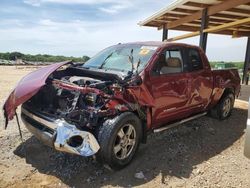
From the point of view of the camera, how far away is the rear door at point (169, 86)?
16.3 ft

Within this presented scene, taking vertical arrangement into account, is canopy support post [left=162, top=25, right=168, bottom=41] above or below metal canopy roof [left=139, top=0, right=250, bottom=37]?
below

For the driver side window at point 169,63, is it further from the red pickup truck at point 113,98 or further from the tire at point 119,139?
the tire at point 119,139

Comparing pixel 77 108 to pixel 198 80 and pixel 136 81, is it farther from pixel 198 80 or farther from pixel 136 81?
pixel 198 80

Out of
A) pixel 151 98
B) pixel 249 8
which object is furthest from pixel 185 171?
pixel 249 8

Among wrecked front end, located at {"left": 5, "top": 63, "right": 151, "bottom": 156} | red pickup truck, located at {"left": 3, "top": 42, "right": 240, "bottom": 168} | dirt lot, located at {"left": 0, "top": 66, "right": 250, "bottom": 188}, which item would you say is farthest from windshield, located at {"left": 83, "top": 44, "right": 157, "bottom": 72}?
dirt lot, located at {"left": 0, "top": 66, "right": 250, "bottom": 188}

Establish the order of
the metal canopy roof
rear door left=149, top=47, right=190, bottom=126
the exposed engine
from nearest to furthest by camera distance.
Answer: the exposed engine, rear door left=149, top=47, right=190, bottom=126, the metal canopy roof

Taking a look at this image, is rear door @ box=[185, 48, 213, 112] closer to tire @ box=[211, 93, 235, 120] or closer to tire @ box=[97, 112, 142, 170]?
tire @ box=[211, 93, 235, 120]

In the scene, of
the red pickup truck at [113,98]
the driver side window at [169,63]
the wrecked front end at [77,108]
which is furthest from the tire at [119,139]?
the driver side window at [169,63]

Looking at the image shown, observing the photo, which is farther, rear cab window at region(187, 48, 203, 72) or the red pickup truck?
rear cab window at region(187, 48, 203, 72)

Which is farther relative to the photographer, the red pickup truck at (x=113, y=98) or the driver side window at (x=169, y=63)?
the driver side window at (x=169, y=63)

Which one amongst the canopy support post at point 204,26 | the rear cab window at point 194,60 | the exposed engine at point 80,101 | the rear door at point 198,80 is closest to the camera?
the exposed engine at point 80,101

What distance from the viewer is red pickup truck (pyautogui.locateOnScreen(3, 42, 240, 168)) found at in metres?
4.06

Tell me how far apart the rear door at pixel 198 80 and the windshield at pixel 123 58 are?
107 centimetres

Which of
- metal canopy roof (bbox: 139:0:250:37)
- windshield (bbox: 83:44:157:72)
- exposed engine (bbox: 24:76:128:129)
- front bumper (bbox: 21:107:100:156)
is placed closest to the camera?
front bumper (bbox: 21:107:100:156)
